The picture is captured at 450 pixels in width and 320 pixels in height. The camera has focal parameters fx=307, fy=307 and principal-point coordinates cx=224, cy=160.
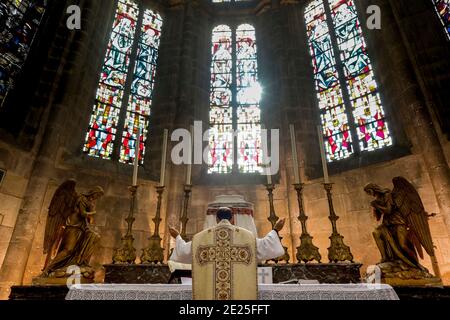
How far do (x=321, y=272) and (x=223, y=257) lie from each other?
1.23m

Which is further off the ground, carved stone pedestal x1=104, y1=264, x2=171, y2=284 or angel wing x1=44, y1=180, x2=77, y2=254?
angel wing x1=44, y1=180, x2=77, y2=254

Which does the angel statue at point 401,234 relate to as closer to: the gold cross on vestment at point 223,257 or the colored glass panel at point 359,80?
the gold cross on vestment at point 223,257

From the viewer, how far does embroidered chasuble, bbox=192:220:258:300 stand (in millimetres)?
2271

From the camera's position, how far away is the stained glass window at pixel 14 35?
5852 mm

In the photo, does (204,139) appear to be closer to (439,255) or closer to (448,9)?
(439,255)

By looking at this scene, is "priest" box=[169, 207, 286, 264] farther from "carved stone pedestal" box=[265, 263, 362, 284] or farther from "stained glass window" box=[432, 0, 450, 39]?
"stained glass window" box=[432, 0, 450, 39]

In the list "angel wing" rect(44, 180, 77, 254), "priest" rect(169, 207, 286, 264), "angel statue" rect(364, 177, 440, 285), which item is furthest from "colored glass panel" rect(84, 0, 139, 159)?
"angel statue" rect(364, 177, 440, 285)

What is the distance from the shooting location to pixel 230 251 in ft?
8.00

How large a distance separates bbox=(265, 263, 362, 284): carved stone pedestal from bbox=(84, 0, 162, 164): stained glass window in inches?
178

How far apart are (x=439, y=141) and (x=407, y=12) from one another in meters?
3.06

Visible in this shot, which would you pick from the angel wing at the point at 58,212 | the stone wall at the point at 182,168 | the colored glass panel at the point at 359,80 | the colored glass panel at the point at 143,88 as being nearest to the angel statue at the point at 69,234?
the angel wing at the point at 58,212

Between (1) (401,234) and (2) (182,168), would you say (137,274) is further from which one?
(2) (182,168)

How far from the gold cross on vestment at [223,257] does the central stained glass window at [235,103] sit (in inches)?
193

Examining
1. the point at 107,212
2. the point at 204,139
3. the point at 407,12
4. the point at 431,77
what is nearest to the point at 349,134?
the point at 431,77
